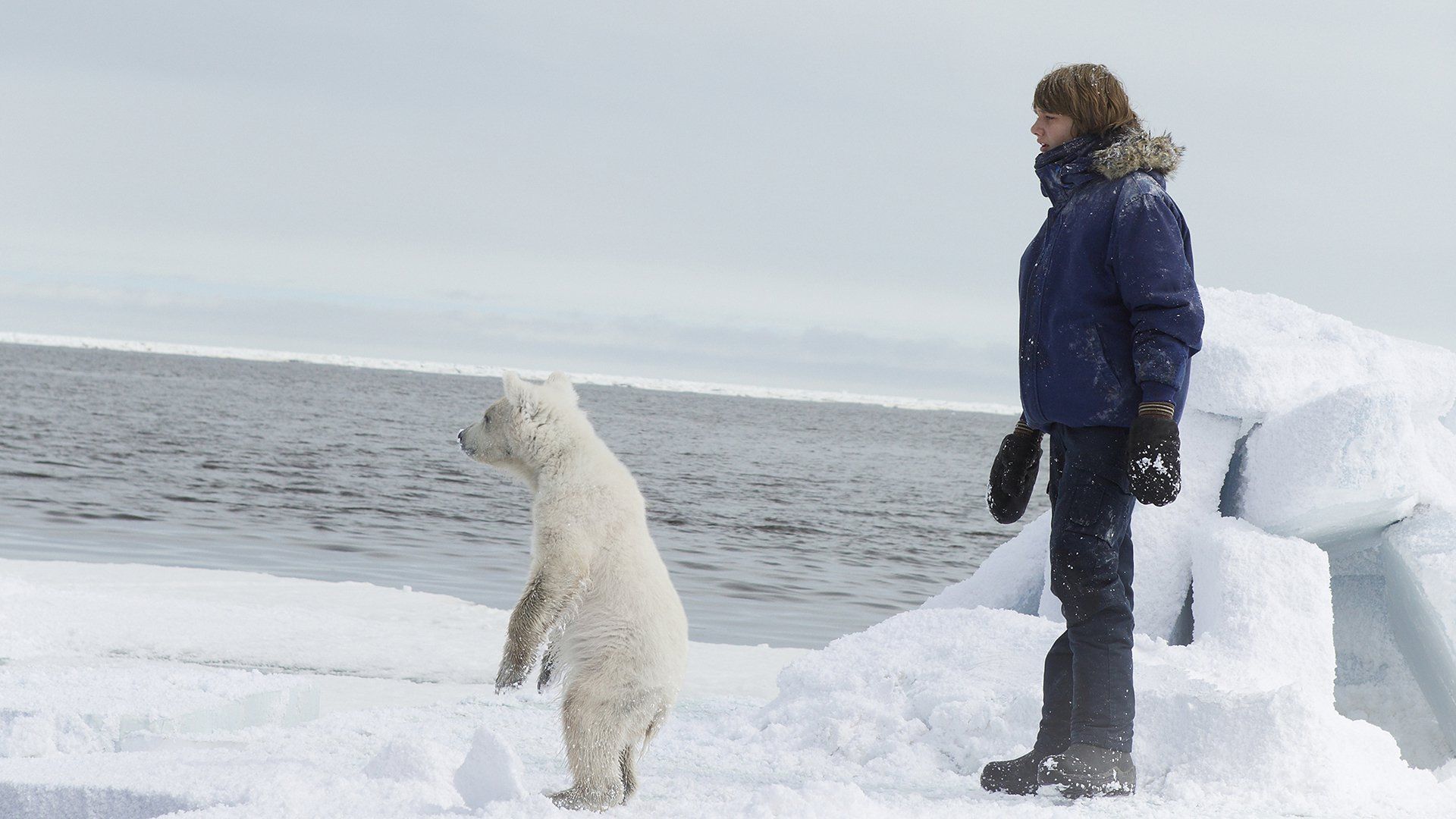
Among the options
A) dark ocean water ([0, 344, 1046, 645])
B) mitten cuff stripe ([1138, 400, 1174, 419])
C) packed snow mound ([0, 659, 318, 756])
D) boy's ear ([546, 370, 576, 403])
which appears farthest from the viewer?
dark ocean water ([0, 344, 1046, 645])

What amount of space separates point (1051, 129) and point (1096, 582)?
1.55 meters

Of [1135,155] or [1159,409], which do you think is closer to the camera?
[1159,409]

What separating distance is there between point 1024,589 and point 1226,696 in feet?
7.91

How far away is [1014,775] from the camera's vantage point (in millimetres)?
4121

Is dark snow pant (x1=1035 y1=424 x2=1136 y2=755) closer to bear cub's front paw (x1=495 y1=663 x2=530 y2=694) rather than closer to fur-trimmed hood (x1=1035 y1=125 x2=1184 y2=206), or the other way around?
fur-trimmed hood (x1=1035 y1=125 x2=1184 y2=206)

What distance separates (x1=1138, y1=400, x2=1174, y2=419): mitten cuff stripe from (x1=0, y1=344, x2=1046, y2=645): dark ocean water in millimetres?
7830

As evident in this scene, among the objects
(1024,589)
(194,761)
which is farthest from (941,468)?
Answer: (194,761)

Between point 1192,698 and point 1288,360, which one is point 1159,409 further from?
point 1288,360

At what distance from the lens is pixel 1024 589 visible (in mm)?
6754

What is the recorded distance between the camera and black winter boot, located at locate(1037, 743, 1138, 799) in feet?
12.8

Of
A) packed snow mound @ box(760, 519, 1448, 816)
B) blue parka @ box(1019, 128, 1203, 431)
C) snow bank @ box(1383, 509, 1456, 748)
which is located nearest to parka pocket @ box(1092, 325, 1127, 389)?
blue parka @ box(1019, 128, 1203, 431)

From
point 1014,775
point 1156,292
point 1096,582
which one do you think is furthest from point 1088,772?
point 1156,292

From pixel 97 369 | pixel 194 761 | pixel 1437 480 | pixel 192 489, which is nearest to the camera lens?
pixel 194 761

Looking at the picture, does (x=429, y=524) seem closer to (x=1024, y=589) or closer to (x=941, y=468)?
(x=1024, y=589)
